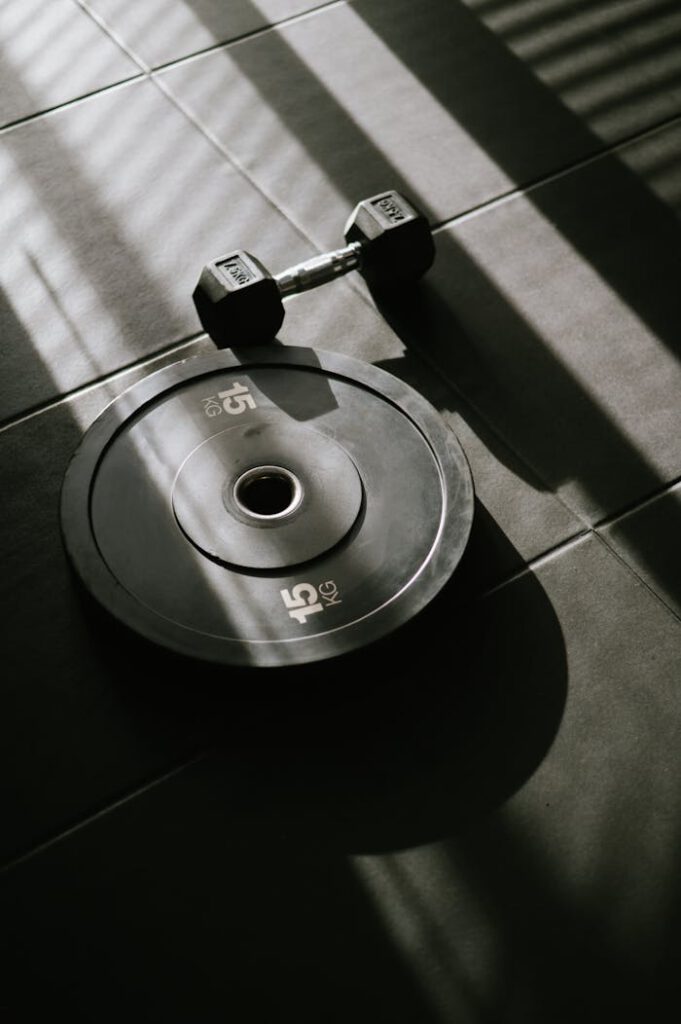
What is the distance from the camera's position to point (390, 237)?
1592 mm

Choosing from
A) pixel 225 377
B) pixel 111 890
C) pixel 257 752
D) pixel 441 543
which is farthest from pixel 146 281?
pixel 111 890

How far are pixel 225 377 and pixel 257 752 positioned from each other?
528 mm

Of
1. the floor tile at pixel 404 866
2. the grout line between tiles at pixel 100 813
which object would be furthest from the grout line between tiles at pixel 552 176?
the grout line between tiles at pixel 100 813

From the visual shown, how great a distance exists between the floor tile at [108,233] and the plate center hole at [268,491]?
0.38 m

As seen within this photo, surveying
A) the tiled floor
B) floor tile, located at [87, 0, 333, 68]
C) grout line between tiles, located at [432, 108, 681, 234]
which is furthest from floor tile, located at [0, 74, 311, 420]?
grout line between tiles, located at [432, 108, 681, 234]

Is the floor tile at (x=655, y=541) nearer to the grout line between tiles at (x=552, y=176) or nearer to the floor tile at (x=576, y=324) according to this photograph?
the floor tile at (x=576, y=324)

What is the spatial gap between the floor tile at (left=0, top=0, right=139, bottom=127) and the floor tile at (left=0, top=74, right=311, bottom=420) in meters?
0.05

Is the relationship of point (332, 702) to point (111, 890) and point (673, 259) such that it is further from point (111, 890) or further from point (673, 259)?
point (673, 259)

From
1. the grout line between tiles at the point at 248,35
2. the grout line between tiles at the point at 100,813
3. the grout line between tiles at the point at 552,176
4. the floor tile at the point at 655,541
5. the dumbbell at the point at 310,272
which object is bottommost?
the floor tile at the point at 655,541

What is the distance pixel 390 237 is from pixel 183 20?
2.96 ft

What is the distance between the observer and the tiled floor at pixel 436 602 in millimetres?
1118

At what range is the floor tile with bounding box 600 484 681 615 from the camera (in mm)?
1416

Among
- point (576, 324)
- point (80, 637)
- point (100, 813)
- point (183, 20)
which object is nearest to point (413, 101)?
point (183, 20)

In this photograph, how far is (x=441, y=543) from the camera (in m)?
1.33
